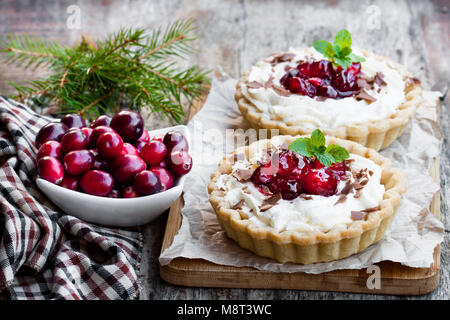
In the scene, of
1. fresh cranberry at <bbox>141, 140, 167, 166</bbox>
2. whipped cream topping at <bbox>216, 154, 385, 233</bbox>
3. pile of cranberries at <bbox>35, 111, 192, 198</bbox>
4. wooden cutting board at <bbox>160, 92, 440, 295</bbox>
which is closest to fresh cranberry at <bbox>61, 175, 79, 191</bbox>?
pile of cranberries at <bbox>35, 111, 192, 198</bbox>

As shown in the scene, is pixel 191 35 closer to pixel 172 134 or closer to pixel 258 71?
pixel 258 71

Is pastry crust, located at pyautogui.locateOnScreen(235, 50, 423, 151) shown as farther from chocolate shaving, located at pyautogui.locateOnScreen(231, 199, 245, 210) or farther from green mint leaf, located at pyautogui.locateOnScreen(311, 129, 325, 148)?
chocolate shaving, located at pyautogui.locateOnScreen(231, 199, 245, 210)

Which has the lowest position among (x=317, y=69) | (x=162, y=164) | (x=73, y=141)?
(x=162, y=164)

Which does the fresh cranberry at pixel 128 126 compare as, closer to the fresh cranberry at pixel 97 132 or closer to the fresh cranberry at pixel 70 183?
the fresh cranberry at pixel 97 132

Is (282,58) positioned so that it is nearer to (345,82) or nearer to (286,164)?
(345,82)

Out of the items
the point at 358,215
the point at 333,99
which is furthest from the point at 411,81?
the point at 358,215

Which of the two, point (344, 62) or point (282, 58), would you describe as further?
point (282, 58)

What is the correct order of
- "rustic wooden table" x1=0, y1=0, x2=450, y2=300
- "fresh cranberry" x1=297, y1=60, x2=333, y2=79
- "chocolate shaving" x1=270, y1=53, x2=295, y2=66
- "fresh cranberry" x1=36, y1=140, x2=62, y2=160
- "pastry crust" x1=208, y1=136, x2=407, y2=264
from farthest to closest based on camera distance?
1. "rustic wooden table" x1=0, y1=0, x2=450, y2=300
2. "chocolate shaving" x1=270, y1=53, x2=295, y2=66
3. "fresh cranberry" x1=297, y1=60, x2=333, y2=79
4. "fresh cranberry" x1=36, y1=140, x2=62, y2=160
5. "pastry crust" x1=208, y1=136, x2=407, y2=264

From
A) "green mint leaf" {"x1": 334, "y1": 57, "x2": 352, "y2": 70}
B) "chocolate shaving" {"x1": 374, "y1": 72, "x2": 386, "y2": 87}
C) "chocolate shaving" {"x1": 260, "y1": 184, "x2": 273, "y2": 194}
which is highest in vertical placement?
"green mint leaf" {"x1": 334, "y1": 57, "x2": 352, "y2": 70}

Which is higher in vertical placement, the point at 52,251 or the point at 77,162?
the point at 77,162
